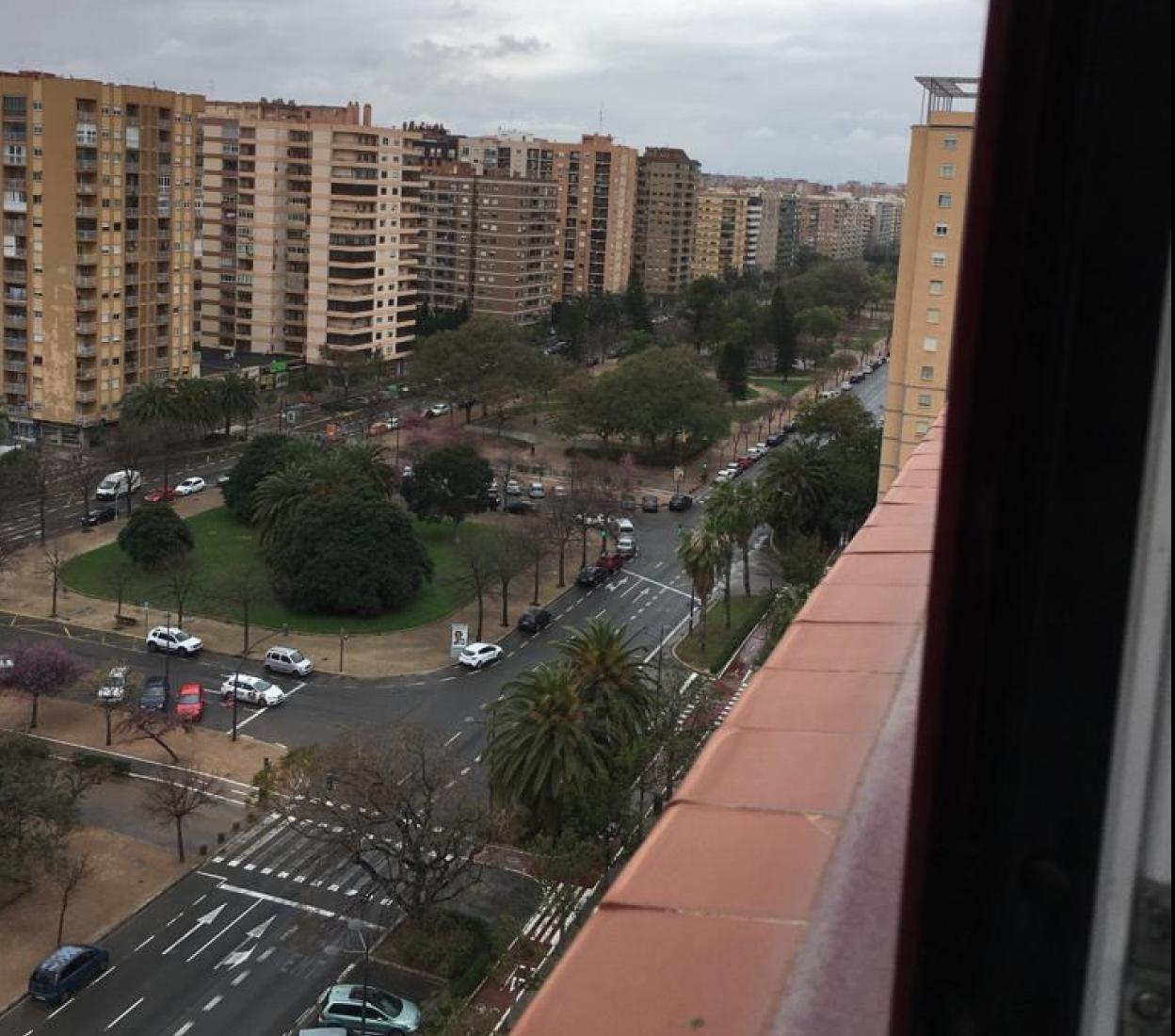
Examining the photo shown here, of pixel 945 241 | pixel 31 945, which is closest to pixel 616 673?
pixel 31 945

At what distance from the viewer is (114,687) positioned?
13773 millimetres

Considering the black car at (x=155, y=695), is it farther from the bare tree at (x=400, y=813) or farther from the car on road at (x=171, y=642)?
the bare tree at (x=400, y=813)

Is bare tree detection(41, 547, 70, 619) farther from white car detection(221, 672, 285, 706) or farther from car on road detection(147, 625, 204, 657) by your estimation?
white car detection(221, 672, 285, 706)

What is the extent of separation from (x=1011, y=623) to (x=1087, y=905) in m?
0.14

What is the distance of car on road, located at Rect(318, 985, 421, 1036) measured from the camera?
9078 mm

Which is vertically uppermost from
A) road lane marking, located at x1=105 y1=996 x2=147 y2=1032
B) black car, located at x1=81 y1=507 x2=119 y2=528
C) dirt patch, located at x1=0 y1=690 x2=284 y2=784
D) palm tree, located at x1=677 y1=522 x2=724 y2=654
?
palm tree, located at x1=677 y1=522 x2=724 y2=654

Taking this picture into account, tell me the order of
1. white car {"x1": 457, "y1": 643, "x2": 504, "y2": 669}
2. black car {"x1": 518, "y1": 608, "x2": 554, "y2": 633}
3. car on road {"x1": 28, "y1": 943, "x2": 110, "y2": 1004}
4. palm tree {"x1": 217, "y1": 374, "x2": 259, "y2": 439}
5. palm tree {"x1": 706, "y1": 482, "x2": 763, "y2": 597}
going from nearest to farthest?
car on road {"x1": 28, "y1": 943, "x2": 110, "y2": 1004} → white car {"x1": 457, "y1": 643, "x2": 504, "y2": 669} → black car {"x1": 518, "y1": 608, "x2": 554, "y2": 633} → palm tree {"x1": 706, "y1": 482, "x2": 763, "y2": 597} → palm tree {"x1": 217, "y1": 374, "x2": 259, "y2": 439}

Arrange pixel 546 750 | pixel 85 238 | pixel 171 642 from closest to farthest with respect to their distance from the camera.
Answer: pixel 546 750 → pixel 171 642 → pixel 85 238

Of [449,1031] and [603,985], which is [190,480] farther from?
[603,985]

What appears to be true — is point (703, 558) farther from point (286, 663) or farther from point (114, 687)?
point (114, 687)

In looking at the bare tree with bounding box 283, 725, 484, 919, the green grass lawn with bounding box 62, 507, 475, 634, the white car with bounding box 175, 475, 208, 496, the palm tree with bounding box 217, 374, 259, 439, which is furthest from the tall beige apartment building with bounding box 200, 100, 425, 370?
the bare tree with bounding box 283, 725, 484, 919

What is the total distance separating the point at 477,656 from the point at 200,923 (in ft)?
21.1

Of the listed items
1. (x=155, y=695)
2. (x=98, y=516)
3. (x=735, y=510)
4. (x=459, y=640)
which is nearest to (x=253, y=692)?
(x=155, y=695)

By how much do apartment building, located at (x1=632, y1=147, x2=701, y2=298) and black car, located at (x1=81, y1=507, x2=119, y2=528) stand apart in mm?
33800
